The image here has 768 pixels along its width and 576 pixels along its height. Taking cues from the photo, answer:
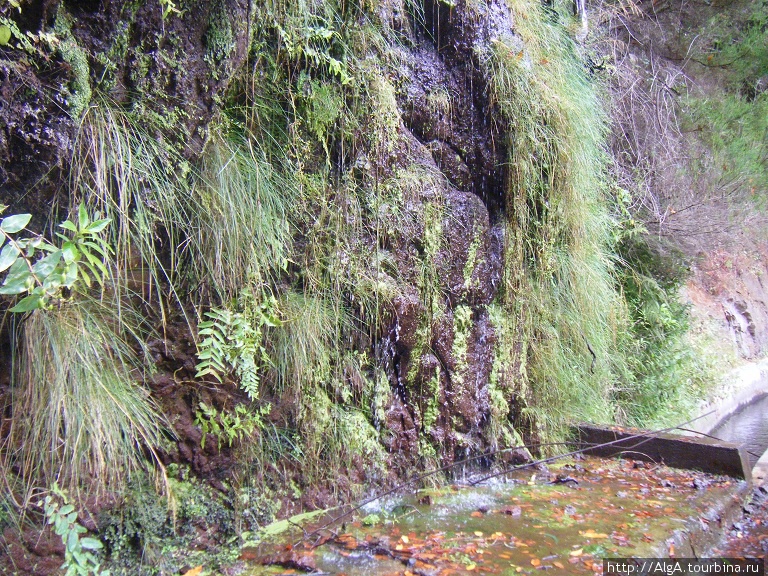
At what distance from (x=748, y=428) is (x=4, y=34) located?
8282mm

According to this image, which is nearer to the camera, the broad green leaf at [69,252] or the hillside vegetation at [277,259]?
the broad green leaf at [69,252]

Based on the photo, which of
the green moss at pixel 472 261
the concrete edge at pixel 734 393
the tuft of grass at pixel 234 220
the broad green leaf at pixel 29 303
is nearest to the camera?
the broad green leaf at pixel 29 303

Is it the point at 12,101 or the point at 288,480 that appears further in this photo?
the point at 288,480

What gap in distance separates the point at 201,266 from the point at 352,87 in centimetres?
145

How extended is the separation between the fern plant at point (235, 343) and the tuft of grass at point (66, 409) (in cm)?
47

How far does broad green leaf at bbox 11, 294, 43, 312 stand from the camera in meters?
2.04

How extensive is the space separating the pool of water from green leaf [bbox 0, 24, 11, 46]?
255 inches

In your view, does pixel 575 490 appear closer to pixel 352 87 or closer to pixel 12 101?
pixel 352 87

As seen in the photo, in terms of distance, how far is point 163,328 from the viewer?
2756 millimetres

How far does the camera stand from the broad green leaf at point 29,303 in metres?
2.04

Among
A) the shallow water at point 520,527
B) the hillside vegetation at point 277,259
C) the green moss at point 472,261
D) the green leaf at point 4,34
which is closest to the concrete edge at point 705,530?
the shallow water at point 520,527

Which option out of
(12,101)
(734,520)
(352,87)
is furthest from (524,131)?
(12,101)

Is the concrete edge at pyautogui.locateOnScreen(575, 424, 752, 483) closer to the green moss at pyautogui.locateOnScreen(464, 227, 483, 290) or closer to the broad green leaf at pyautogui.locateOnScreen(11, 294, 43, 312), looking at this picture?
the green moss at pyautogui.locateOnScreen(464, 227, 483, 290)

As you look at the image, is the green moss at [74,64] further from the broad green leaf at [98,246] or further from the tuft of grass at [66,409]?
the tuft of grass at [66,409]
